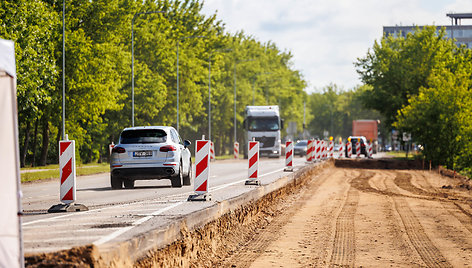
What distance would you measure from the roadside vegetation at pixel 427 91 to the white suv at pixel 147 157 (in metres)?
24.5

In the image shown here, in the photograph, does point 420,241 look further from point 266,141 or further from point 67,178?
point 266,141

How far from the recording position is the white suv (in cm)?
2164

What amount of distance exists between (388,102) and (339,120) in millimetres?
106802

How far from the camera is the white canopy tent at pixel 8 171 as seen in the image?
5227 mm

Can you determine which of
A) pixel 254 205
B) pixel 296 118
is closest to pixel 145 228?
pixel 254 205

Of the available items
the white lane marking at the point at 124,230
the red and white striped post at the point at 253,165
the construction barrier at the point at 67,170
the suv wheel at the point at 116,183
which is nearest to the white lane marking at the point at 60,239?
the white lane marking at the point at 124,230

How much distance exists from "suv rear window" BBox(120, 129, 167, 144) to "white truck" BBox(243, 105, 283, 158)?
115 ft

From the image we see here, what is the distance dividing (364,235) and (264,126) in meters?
45.2

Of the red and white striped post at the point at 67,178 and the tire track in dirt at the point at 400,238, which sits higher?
the red and white striped post at the point at 67,178

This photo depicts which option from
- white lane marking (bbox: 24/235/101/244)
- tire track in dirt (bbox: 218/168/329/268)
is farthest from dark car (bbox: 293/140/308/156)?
white lane marking (bbox: 24/235/101/244)

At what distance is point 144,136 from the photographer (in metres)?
22.2

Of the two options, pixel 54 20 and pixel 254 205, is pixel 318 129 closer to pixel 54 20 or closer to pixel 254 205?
pixel 54 20

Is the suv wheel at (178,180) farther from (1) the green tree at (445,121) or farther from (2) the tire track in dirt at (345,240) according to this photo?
(1) the green tree at (445,121)

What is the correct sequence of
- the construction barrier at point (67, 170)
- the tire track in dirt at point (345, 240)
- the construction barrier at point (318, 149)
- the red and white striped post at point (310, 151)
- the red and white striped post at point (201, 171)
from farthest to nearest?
the construction barrier at point (318, 149) → the red and white striped post at point (310, 151) → the red and white striped post at point (201, 171) → the construction barrier at point (67, 170) → the tire track in dirt at point (345, 240)
